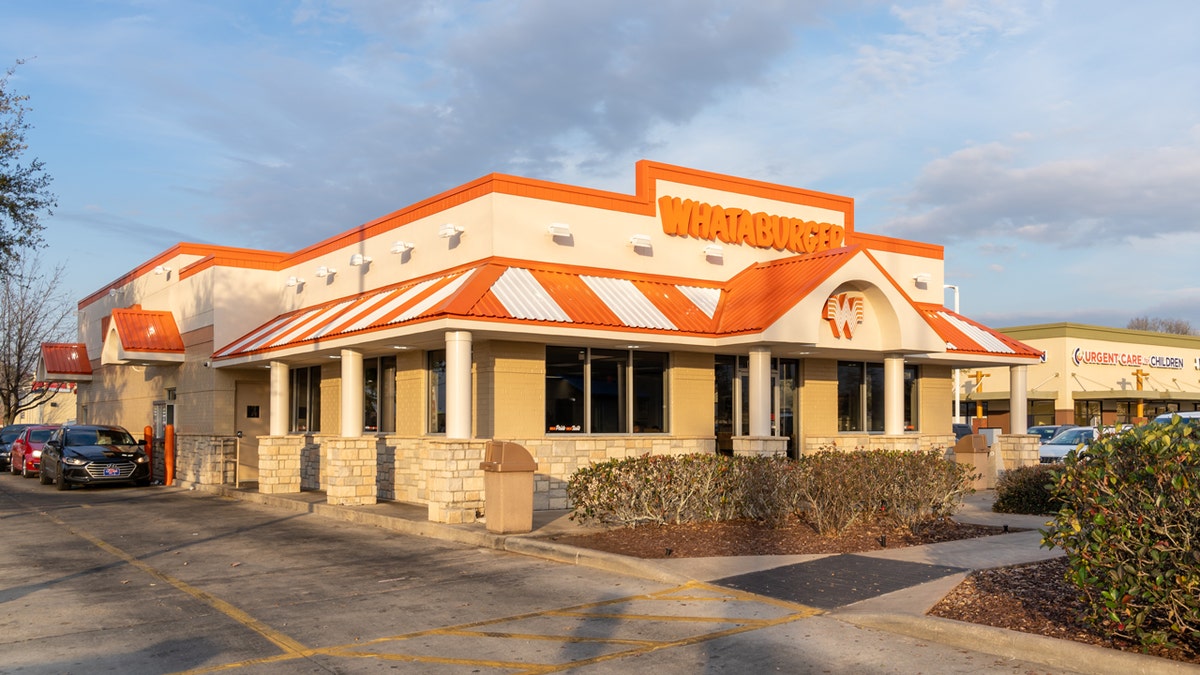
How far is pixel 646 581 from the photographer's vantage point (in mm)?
10984

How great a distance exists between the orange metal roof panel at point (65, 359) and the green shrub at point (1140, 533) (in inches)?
1392

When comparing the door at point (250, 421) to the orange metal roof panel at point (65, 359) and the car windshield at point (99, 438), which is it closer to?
the car windshield at point (99, 438)

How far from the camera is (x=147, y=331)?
28141 millimetres

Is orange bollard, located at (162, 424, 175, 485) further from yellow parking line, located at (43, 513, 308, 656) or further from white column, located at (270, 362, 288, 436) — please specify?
yellow parking line, located at (43, 513, 308, 656)

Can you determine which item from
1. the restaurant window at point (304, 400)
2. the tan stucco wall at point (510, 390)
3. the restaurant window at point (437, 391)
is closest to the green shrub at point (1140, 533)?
the tan stucco wall at point (510, 390)

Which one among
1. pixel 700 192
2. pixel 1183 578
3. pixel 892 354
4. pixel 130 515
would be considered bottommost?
pixel 130 515

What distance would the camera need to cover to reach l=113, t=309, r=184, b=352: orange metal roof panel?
27.3 meters

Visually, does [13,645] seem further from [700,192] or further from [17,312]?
[17,312]

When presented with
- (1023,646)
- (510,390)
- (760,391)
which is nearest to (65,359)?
(510,390)

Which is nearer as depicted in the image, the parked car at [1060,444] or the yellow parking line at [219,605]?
the yellow parking line at [219,605]

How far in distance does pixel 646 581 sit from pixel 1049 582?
403 cm

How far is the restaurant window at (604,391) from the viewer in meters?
18.1

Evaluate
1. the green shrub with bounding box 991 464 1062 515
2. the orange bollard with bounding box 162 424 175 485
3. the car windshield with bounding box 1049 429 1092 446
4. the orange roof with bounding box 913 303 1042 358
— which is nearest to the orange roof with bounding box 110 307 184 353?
the orange bollard with bounding box 162 424 175 485

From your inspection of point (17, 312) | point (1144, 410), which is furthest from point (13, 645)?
point (1144, 410)
